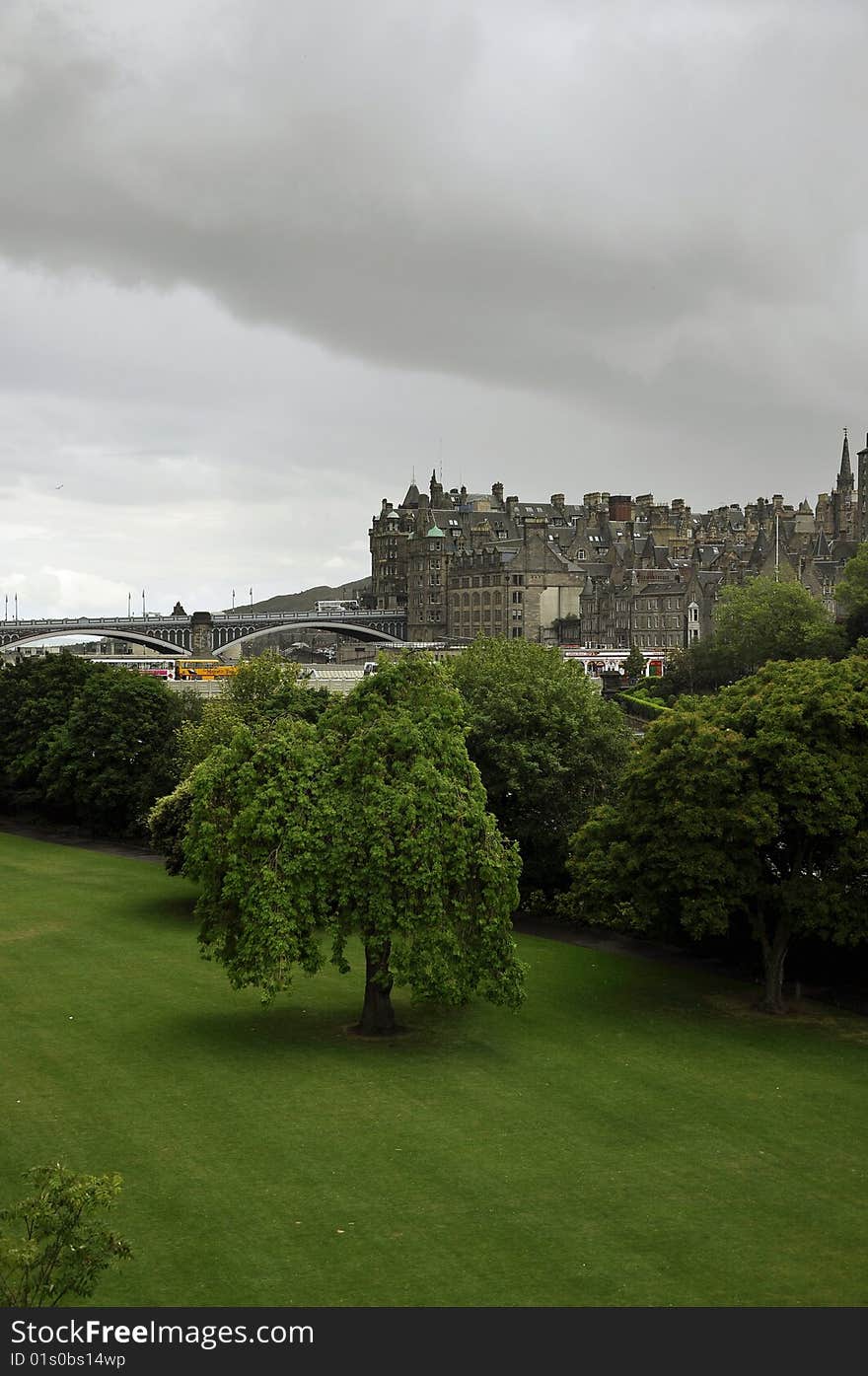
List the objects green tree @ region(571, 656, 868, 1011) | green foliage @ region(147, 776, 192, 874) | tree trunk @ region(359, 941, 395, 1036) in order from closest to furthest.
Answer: tree trunk @ region(359, 941, 395, 1036) < green tree @ region(571, 656, 868, 1011) < green foliage @ region(147, 776, 192, 874)

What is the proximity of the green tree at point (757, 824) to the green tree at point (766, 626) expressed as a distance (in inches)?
2960

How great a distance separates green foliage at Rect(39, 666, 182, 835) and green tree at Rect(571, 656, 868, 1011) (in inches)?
1362

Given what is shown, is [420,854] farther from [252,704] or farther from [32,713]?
[32,713]

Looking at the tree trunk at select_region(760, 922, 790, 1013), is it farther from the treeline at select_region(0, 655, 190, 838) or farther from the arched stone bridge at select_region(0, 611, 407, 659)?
the arched stone bridge at select_region(0, 611, 407, 659)

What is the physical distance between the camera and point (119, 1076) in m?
37.9

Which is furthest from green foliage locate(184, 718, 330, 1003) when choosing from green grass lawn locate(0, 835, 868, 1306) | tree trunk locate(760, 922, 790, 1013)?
tree trunk locate(760, 922, 790, 1013)

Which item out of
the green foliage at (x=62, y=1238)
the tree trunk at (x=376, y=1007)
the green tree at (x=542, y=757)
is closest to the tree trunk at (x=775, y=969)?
the tree trunk at (x=376, y=1007)

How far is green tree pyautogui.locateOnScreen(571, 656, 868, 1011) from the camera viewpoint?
44.6 m

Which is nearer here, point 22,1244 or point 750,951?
point 22,1244

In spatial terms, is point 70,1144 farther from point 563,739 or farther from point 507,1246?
point 563,739

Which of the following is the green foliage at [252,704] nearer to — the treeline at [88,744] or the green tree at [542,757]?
the treeline at [88,744]
